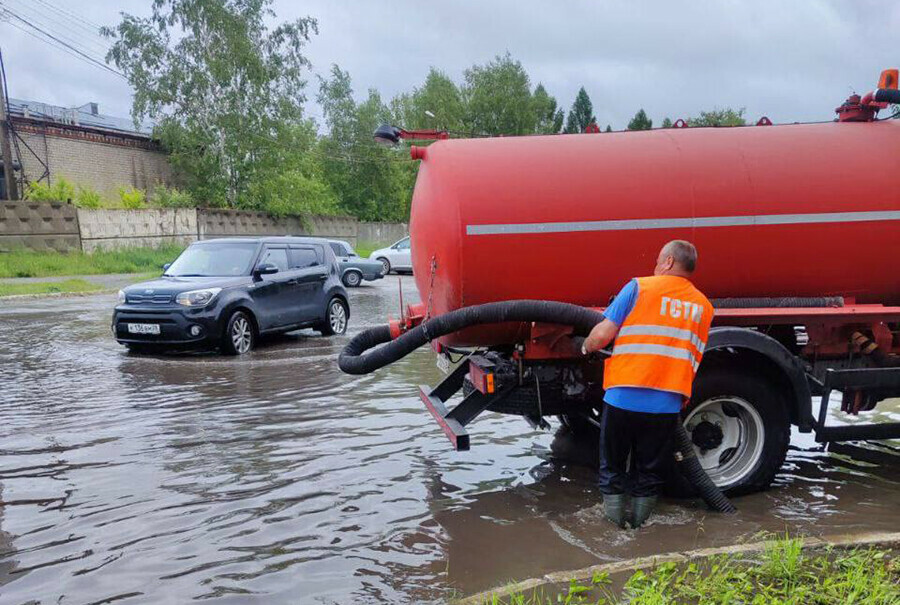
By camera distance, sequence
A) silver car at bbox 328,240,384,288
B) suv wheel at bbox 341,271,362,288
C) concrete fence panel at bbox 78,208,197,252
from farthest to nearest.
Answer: concrete fence panel at bbox 78,208,197,252 < suv wheel at bbox 341,271,362,288 < silver car at bbox 328,240,384,288

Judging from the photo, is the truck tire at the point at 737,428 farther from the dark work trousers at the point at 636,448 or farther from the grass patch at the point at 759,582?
the grass patch at the point at 759,582

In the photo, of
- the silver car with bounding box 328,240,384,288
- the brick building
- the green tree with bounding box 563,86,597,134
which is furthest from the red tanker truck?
the green tree with bounding box 563,86,597,134

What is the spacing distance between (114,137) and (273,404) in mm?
36947

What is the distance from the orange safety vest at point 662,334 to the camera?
14.5 feet

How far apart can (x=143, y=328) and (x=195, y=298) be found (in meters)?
0.94

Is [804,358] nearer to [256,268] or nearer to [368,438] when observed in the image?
[368,438]

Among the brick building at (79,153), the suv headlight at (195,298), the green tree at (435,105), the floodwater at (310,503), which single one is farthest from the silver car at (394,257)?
the green tree at (435,105)

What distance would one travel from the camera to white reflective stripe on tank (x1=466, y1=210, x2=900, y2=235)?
5.05m

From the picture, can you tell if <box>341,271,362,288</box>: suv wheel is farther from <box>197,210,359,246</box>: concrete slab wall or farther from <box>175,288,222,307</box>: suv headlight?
<box>175,288,222,307</box>: suv headlight

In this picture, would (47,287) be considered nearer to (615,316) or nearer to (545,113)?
(615,316)

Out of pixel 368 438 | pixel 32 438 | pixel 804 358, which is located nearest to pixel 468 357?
pixel 368 438

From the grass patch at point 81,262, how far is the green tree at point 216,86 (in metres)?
11.3

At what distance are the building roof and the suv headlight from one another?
1209 inches

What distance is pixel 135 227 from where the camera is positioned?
93.7ft
